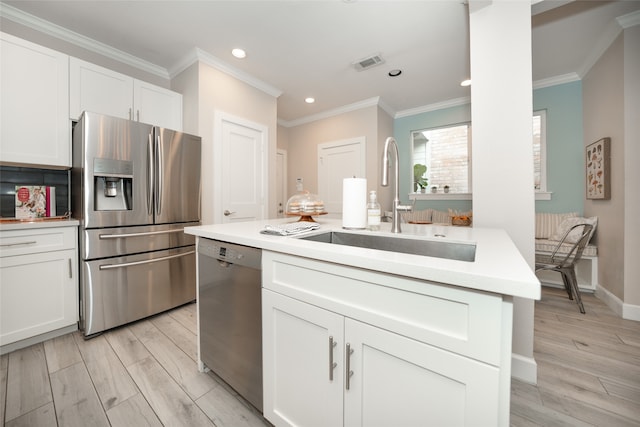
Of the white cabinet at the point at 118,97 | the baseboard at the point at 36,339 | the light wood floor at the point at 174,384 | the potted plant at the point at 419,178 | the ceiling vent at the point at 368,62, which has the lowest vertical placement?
the light wood floor at the point at 174,384

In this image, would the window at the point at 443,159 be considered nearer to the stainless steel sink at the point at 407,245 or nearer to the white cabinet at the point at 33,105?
the stainless steel sink at the point at 407,245

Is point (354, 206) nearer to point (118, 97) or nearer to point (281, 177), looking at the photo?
point (118, 97)

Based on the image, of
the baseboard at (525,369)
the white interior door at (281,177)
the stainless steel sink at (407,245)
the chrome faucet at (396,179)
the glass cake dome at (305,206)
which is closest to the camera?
the stainless steel sink at (407,245)

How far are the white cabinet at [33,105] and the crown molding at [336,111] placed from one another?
3335mm

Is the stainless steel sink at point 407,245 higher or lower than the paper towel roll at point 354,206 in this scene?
lower

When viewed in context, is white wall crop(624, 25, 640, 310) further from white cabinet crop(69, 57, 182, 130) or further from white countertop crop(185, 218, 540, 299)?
white cabinet crop(69, 57, 182, 130)

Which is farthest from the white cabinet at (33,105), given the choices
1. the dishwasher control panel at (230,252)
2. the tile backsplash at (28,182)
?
the dishwasher control panel at (230,252)

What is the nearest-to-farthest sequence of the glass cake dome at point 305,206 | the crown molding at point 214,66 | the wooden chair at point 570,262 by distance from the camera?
the glass cake dome at point 305,206 → the wooden chair at point 570,262 → the crown molding at point 214,66

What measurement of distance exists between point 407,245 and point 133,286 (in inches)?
89.7

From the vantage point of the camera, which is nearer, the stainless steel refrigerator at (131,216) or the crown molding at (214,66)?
the stainless steel refrigerator at (131,216)

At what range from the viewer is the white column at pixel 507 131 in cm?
156

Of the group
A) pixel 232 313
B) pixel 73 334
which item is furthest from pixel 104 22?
pixel 232 313

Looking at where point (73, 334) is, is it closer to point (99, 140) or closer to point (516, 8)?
point (99, 140)

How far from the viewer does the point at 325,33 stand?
97.7 inches
